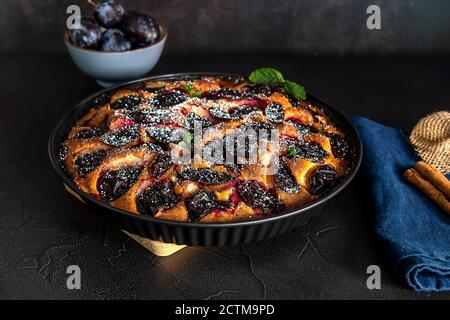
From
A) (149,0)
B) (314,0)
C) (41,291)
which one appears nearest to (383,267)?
(41,291)

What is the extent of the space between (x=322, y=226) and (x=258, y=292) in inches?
12.3

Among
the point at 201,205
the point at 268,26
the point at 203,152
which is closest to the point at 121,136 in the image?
the point at 203,152

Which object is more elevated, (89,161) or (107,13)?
(107,13)

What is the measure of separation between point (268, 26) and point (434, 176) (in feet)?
3.64

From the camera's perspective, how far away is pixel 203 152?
137 cm

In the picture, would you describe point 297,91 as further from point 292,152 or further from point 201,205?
point 201,205

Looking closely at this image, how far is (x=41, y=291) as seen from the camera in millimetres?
1253

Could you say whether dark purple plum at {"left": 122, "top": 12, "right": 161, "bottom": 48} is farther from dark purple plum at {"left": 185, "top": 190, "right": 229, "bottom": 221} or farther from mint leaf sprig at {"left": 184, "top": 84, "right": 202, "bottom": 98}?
dark purple plum at {"left": 185, "top": 190, "right": 229, "bottom": 221}

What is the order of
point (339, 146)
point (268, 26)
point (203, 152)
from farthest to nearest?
point (268, 26), point (339, 146), point (203, 152)

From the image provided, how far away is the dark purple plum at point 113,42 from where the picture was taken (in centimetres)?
188

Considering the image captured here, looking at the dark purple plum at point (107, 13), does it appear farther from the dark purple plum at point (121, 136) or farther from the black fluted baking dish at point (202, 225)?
the black fluted baking dish at point (202, 225)

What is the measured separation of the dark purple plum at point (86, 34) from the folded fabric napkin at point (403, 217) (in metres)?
0.93

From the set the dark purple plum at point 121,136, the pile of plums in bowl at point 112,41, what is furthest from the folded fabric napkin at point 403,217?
the pile of plums in bowl at point 112,41
